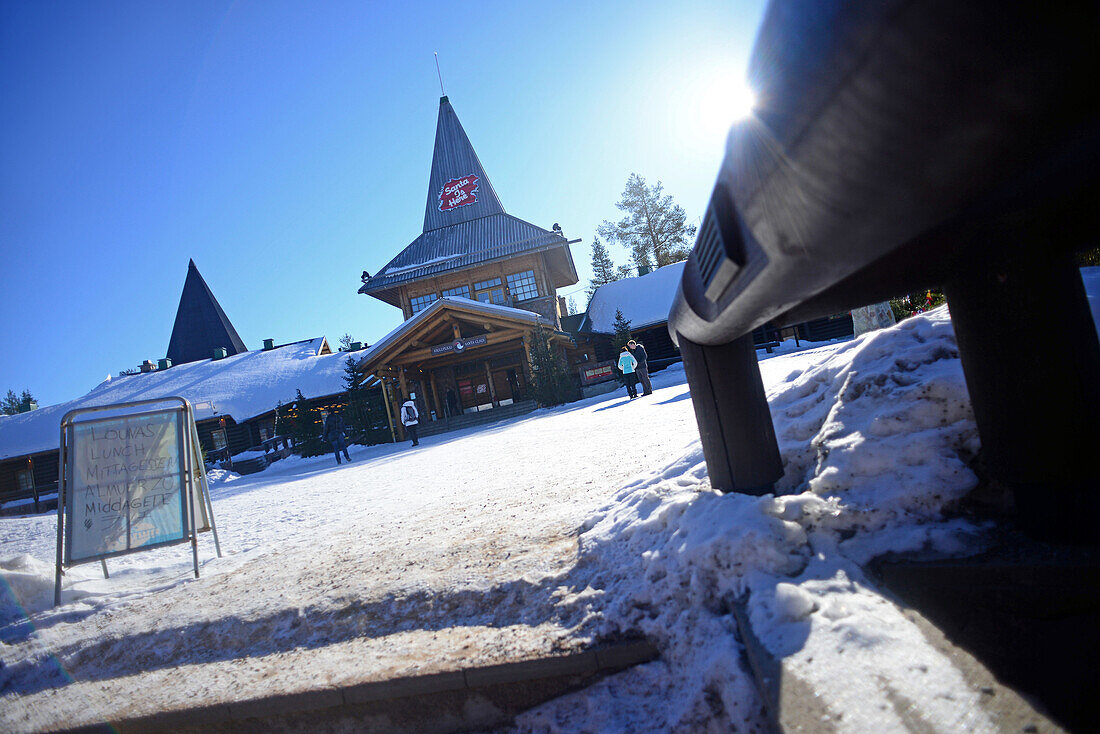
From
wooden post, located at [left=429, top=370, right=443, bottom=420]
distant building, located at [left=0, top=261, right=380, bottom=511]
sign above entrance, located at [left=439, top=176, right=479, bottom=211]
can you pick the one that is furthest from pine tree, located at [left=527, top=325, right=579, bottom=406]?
sign above entrance, located at [left=439, top=176, right=479, bottom=211]

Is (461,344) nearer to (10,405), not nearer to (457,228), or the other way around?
(457,228)

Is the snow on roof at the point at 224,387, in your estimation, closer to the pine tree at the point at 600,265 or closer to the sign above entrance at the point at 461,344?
the sign above entrance at the point at 461,344

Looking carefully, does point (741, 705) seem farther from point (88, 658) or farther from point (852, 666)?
point (88, 658)

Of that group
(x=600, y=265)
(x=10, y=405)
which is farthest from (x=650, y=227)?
(x=10, y=405)

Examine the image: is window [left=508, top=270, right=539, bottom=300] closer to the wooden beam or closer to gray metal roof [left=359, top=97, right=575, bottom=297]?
gray metal roof [left=359, top=97, right=575, bottom=297]

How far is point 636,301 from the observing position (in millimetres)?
30234

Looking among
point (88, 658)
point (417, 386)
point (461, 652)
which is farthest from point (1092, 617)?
point (417, 386)

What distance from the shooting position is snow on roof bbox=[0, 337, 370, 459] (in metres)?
27.0

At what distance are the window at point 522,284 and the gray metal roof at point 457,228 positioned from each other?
1.29 meters

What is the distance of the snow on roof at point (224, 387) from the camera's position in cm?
2698

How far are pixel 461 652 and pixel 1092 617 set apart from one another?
1.94m

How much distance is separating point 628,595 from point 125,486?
15.2ft

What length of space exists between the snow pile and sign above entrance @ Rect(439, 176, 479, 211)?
103 feet

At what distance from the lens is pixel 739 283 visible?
3.56 feet
